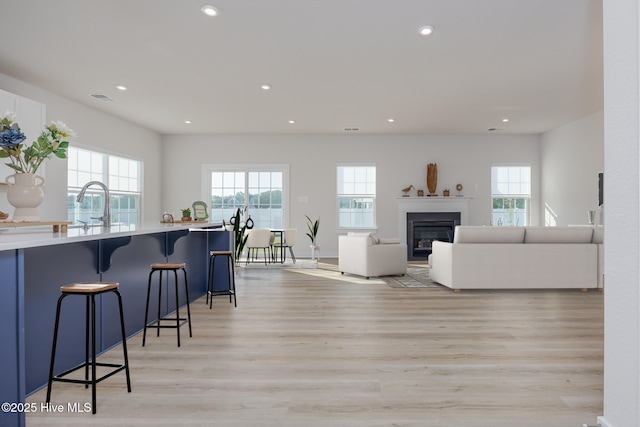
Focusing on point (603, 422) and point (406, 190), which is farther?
point (406, 190)

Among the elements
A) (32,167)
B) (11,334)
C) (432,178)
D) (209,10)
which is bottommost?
(11,334)

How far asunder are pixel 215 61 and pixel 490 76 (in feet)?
11.4

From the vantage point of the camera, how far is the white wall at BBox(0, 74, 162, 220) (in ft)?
20.4

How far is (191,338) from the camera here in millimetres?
3373

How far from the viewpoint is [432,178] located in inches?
376

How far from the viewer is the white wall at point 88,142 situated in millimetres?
6211

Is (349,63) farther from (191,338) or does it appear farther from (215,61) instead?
(191,338)

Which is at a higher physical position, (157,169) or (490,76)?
(490,76)

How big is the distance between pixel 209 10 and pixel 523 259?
4.44 metres

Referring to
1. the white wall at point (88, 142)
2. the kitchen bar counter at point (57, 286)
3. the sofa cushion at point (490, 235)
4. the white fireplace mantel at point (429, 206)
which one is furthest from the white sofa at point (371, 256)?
the white wall at point (88, 142)
